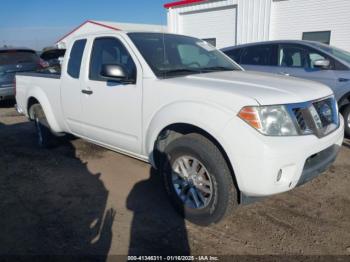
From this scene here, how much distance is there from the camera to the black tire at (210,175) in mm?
2680

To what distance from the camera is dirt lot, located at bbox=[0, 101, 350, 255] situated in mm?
2744

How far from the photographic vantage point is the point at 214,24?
15.1 m

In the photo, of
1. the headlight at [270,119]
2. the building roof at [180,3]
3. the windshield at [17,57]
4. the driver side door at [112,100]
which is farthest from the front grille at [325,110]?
the building roof at [180,3]

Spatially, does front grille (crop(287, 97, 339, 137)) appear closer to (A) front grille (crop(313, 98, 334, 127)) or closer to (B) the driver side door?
(A) front grille (crop(313, 98, 334, 127))

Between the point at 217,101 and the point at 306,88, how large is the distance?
0.92 metres

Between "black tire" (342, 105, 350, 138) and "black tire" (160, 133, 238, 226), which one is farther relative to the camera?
"black tire" (342, 105, 350, 138)

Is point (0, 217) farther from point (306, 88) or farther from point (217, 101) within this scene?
point (306, 88)

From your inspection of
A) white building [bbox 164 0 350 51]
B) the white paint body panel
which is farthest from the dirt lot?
white building [bbox 164 0 350 51]

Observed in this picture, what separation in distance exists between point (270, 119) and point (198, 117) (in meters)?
0.61

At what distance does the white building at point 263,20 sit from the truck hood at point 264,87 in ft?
32.7

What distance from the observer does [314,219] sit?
3104 mm

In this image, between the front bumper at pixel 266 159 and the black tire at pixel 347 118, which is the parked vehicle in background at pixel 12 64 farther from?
the front bumper at pixel 266 159

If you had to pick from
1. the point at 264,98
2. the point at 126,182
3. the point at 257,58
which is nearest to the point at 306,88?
the point at 264,98

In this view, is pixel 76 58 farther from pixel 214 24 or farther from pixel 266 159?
pixel 214 24
